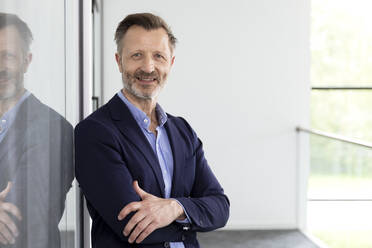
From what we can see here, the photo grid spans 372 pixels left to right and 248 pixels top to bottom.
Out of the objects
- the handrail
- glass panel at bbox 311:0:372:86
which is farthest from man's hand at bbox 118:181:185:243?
glass panel at bbox 311:0:372:86

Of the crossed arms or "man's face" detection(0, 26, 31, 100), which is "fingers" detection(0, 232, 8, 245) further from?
the crossed arms

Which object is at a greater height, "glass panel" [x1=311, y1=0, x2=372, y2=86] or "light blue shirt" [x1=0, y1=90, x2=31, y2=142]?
"glass panel" [x1=311, y1=0, x2=372, y2=86]

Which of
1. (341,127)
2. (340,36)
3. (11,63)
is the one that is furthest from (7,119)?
(340,36)

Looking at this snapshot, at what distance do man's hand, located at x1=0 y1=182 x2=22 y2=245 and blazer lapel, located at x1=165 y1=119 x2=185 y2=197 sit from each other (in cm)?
66

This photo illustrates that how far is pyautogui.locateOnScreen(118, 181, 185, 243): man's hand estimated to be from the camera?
1.22 m

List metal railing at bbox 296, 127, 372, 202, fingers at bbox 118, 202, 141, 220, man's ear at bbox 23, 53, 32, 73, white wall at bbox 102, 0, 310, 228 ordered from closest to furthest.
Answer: man's ear at bbox 23, 53, 32, 73
fingers at bbox 118, 202, 141, 220
metal railing at bbox 296, 127, 372, 202
white wall at bbox 102, 0, 310, 228

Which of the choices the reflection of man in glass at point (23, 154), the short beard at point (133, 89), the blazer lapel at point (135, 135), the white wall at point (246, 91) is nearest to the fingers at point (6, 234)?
the reflection of man in glass at point (23, 154)

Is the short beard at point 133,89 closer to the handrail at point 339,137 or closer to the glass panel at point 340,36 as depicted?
the handrail at point 339,137

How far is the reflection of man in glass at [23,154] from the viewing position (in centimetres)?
66

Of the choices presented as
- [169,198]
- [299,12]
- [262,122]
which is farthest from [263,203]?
[169,198]

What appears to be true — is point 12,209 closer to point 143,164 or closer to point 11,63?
point 11,63

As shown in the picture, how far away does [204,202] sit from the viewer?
54.7 inches

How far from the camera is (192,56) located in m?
4.45

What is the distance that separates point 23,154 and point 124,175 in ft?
1.58
